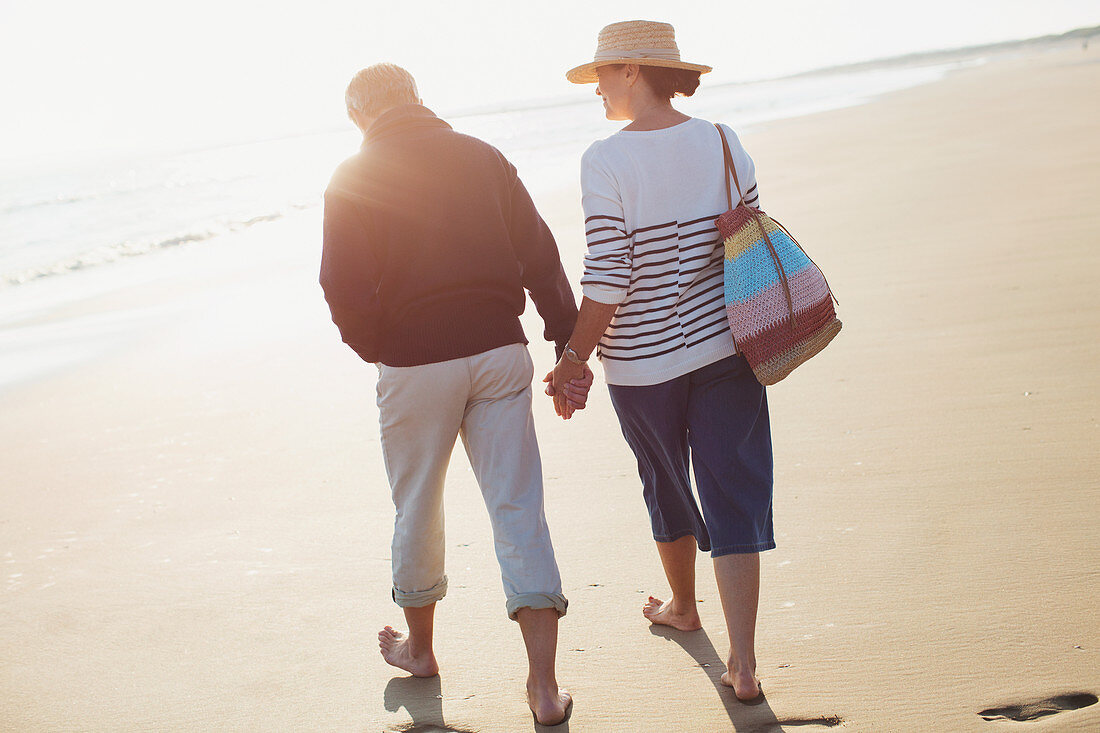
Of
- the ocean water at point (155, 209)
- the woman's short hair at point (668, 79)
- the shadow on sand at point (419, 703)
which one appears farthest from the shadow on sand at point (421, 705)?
the ocean water at point (155, 209)

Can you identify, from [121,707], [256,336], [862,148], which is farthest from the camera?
[862,148]

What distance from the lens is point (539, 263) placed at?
251 centimetres

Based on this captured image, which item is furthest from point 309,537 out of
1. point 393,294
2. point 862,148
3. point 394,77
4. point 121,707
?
point 862,148

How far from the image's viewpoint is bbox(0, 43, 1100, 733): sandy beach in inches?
99.5

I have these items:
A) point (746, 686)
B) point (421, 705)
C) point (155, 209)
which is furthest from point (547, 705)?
point (155, 209)

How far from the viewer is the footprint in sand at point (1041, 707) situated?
2.21 meters

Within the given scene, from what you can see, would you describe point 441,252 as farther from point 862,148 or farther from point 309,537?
point 862,148

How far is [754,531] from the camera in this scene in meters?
2.38

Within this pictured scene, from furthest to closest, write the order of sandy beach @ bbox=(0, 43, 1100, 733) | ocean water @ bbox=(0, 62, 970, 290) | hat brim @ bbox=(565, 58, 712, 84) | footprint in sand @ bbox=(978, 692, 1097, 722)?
ocean water @ bbox=(0, 62, 970, 290)
sandy beach @ bbox=(0, 43, 1100, 733)
hat brim @ bbox=(565, 58, 712, 84)
footprint in sand @ bbox=(978, 692, 1097, 722)

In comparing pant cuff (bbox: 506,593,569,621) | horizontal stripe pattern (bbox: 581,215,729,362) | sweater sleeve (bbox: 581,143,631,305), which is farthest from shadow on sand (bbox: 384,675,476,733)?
sweater sleeve (bbox: 581,143,631,305)

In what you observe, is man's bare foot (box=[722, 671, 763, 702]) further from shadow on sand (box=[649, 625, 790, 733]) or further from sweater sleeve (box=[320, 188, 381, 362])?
sweater sleeve (box=[320, 188, 381, 362])

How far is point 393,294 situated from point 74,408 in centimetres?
457

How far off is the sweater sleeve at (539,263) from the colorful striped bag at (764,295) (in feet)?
1.50

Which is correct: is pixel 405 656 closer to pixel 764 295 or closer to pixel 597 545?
pixel 597 545
